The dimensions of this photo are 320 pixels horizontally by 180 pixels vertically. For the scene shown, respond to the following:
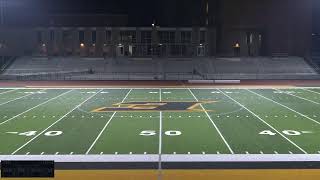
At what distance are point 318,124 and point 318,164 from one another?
6533 millimetres

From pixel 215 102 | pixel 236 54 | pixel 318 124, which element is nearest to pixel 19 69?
pixel 236 54

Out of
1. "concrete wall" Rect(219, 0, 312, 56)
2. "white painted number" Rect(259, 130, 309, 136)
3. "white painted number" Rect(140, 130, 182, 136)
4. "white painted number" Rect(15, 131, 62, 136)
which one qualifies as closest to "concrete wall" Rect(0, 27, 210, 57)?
"concrete wall" Rect(219, 0, 312, 56)

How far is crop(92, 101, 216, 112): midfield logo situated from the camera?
747 inches

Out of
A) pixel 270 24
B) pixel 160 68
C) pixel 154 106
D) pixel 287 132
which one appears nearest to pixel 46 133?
pixel 287 132

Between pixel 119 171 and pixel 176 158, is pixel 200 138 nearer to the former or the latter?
pixel 176 158

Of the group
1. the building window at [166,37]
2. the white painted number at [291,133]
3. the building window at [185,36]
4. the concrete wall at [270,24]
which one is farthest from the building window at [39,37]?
the white painted number at [291,133]

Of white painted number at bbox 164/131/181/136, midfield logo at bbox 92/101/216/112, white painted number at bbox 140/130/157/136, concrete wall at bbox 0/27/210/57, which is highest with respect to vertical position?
concrete wall at bbox 0/27/210/57

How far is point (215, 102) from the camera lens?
2150 centimetres

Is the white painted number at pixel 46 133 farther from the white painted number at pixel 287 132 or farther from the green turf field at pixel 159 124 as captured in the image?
the white painted number at pixel 287 132

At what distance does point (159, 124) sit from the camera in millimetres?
15094

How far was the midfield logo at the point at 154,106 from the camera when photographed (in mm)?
18969

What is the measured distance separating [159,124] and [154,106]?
496cm

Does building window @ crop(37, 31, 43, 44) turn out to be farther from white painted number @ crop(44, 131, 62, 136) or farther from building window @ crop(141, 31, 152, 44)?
white painted number @ crop(44, 131, 62, 136)

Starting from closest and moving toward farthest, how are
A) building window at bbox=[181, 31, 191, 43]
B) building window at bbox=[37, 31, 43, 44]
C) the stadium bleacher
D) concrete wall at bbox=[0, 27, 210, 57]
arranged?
the stadium bleacher
concrete wall at bbox=[0, 27, 210, 57]
building window at bbox=[37, 31, 43, 44]
building window at bbox=[181, 31, 191, 43]
